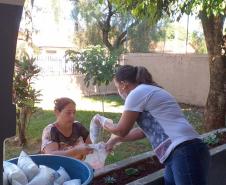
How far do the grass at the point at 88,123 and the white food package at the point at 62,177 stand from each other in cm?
393

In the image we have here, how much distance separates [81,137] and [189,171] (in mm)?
1302

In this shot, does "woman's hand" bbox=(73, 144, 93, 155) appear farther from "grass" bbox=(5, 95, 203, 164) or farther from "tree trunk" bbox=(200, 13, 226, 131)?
"tree trunk" bbox=(200, 13, 226, 131)

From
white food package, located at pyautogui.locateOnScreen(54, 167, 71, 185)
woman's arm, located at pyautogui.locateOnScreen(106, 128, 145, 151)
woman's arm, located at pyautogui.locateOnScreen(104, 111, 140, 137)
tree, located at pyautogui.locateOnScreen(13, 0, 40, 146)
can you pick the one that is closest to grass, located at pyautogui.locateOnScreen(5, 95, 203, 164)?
tree, located at pyautogui.locateOnScreen(13, 0, 40, 146)

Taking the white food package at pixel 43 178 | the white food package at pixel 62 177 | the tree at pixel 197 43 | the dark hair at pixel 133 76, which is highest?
the tree at pixel 197 43

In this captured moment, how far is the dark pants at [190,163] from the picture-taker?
2686 millimetres

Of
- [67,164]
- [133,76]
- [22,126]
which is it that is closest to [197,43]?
[22,126]

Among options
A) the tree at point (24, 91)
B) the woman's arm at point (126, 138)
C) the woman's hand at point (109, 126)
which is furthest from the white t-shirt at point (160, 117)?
the tree at point (24, 91)

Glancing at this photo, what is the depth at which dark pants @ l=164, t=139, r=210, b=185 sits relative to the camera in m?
2.69

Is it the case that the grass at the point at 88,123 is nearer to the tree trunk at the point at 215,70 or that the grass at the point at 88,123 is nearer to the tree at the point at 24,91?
the tree at the point at 24,91

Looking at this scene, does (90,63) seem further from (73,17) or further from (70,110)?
(73,17)

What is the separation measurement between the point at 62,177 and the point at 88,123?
23.9 ft

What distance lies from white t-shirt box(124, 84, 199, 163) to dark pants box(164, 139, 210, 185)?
0.16ft

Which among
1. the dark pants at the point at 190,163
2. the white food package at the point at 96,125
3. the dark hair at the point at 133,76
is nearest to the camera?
the dark pants at the point at 190,163

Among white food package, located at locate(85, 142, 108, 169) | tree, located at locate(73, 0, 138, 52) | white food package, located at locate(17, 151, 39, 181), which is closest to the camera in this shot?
white food package, located at locate(17, 151, 39, 181)
